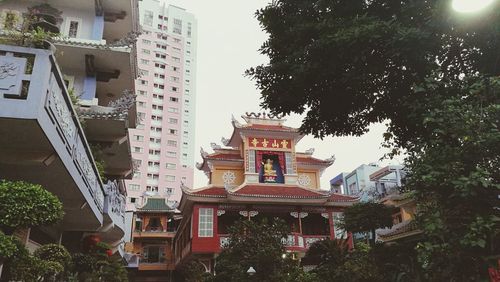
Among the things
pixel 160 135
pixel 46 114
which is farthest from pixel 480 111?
pixel 160 135

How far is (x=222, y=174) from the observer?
29.5m

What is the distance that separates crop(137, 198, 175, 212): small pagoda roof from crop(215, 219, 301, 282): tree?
26.4m

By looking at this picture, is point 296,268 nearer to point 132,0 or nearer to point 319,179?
point 132,0

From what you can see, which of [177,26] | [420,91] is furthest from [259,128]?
[177,26]

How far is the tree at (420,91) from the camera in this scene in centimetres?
629

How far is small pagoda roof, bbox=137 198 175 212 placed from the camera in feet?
131

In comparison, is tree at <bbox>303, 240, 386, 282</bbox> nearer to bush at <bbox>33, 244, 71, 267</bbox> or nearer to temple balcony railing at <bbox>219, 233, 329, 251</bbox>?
temple balcony railing at <bbox>219, 233, 329, 251</bbox>

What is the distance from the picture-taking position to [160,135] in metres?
63.4

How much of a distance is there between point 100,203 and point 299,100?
21.6 feet

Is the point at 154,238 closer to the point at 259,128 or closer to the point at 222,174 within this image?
the point at 222,174

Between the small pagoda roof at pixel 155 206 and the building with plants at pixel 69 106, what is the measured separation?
21206 mm

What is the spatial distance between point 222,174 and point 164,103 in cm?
4007

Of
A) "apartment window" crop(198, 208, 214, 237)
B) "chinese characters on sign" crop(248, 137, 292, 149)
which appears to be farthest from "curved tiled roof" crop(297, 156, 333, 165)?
"apartment window" crop(198, 208, 214, 237)

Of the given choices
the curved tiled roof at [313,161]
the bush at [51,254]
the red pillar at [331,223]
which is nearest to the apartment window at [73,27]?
the bush at [51,254]
